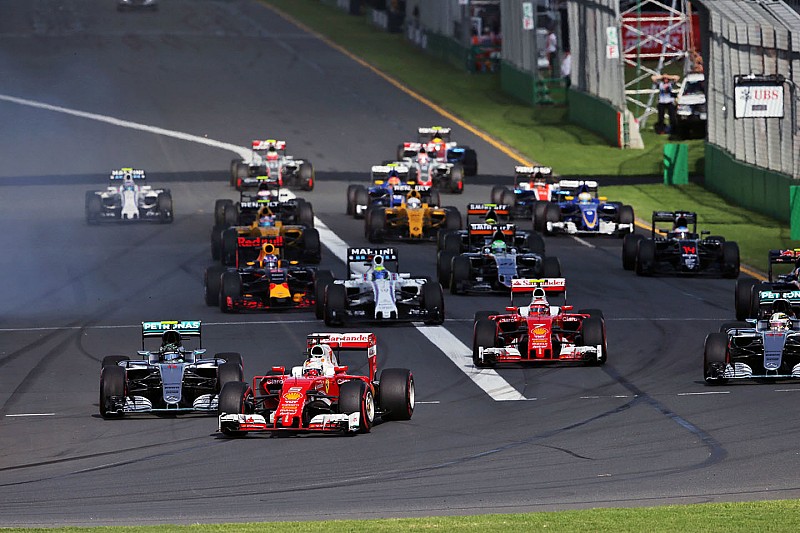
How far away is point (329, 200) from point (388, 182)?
4573mm

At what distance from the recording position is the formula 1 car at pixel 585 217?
1767 inches

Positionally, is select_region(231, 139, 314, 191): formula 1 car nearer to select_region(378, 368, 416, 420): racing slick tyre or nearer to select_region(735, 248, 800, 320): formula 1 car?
select_region(735, 248, 800, 320): formula 1 car

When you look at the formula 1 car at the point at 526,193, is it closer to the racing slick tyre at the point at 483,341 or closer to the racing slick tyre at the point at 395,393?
the racing slick tyre at the point at 483,341

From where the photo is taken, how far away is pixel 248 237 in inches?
1570

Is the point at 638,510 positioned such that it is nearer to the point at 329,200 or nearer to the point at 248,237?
the point at 248,237

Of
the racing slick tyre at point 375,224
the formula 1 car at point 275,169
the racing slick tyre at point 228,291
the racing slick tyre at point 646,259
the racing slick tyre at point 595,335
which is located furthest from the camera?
the formula 1 car at point 275,169

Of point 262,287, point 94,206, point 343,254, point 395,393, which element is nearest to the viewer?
point 395,393

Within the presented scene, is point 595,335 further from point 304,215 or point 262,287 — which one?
point 304,215

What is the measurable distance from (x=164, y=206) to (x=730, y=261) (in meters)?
17.3

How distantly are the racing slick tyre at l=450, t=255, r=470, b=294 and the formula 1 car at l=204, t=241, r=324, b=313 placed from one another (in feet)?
10.4

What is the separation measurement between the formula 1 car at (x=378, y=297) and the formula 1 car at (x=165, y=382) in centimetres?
750

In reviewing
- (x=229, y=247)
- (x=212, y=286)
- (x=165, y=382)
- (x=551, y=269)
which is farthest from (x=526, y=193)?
(x=165, y=382)

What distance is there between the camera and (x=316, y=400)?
23.0 meters

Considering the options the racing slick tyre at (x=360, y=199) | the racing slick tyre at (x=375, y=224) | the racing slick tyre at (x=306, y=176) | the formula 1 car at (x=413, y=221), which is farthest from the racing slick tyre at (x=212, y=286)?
the racing slick tyre at (x=306, y=176)
